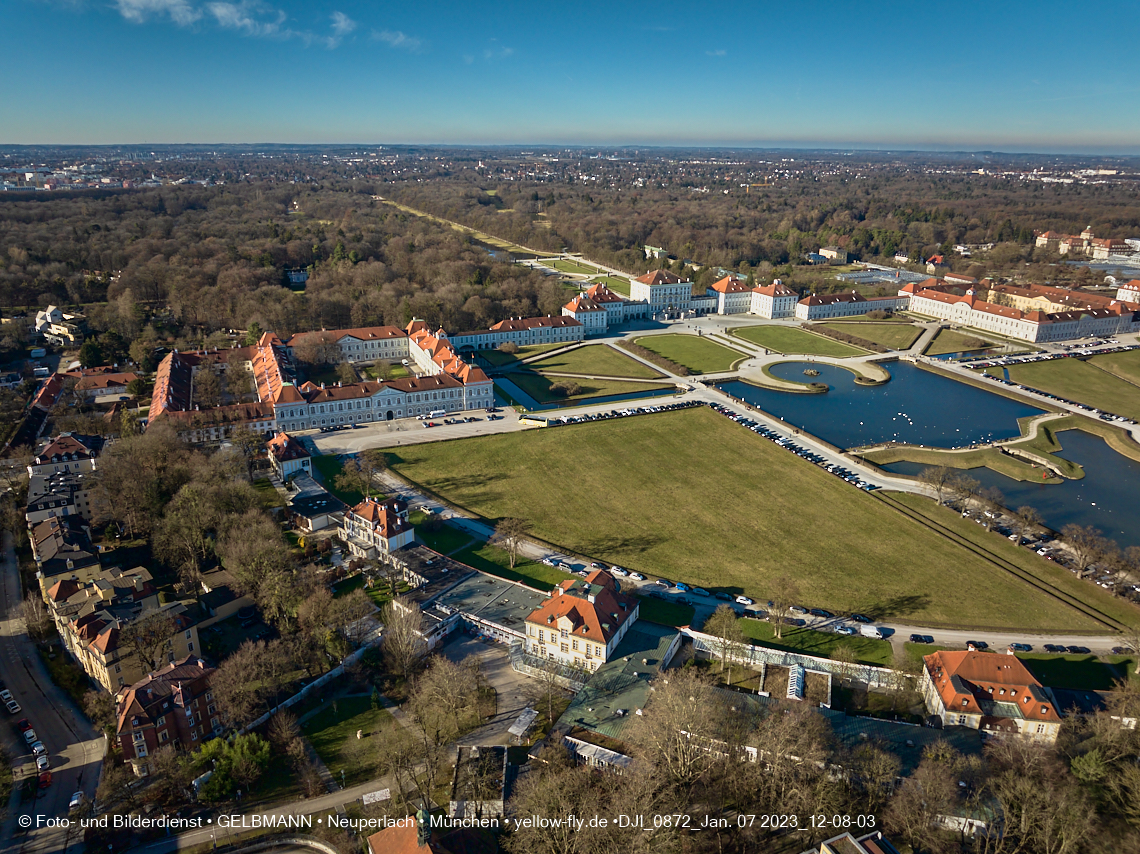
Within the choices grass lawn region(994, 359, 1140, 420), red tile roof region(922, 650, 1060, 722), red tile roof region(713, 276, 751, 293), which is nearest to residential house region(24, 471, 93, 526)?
red tile roof region(922, 650, 1060, 722)

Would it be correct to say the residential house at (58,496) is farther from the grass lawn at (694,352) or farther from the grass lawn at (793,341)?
the grass lawn at (793,341)

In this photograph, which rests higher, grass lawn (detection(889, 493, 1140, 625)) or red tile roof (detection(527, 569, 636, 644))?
red tile roof (detection(527, 569, 636, 644))

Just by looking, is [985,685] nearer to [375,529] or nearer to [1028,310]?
[375,529]

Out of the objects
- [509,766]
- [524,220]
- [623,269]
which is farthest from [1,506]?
[524,220]

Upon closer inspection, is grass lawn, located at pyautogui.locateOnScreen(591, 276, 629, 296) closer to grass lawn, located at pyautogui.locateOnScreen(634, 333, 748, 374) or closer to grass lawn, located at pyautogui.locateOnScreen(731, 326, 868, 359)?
grass lawn, located at pyautogui.locateOnScreen(634, 333, 748, 374)

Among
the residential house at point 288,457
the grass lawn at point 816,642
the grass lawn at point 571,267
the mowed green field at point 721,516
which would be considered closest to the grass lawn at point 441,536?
the mowed green field at point 721,516

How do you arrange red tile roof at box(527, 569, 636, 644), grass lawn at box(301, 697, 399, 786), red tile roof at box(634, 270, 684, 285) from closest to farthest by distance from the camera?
grass lawn at box(301, 697, 399, 786), red tile roof at box(527, 569, 636, 644), red tile roof at box(634, 270, 684, 285)
